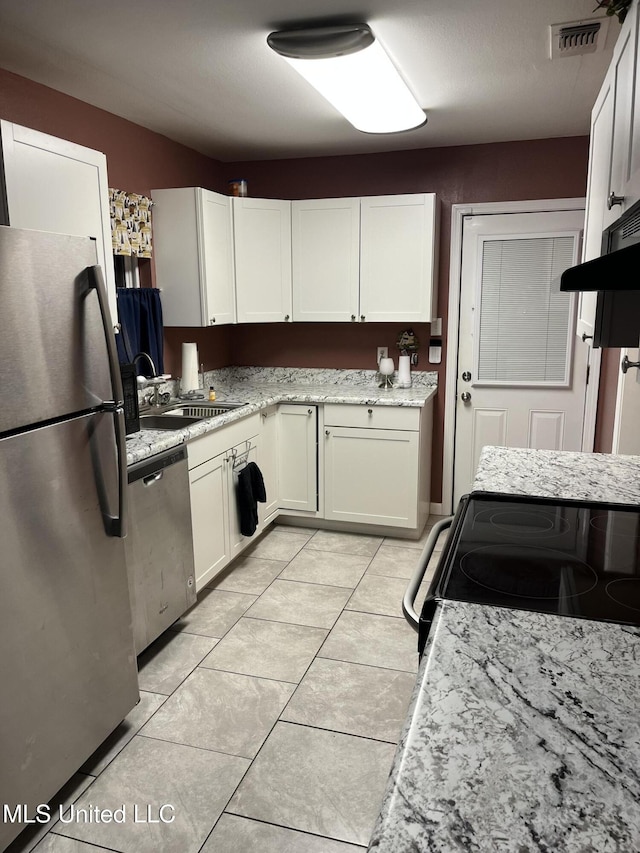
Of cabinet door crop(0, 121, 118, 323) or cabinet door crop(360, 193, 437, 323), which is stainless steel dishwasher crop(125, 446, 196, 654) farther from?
cabinet door crop(360, 193, 437, 323)

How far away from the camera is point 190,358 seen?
12.6 feet

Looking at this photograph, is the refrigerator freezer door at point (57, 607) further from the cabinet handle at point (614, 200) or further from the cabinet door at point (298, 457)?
the cabinet door at point (298, 457)

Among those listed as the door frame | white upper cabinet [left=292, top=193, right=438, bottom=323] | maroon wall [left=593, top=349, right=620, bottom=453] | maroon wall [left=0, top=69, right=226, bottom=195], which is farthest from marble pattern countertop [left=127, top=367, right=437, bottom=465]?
maroon wall [left=0, top=69, right=226, bottom=195]

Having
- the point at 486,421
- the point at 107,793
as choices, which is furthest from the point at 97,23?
the point at 486,421

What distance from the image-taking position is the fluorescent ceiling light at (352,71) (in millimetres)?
2232

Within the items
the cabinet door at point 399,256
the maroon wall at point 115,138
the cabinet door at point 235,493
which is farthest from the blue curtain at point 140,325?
the cabinet door at point 399,256

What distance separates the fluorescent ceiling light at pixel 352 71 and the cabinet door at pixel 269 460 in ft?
5.74

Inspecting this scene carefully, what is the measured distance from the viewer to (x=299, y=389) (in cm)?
439

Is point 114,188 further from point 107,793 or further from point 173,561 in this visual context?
point 107,793

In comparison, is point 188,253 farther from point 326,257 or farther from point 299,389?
point 299,389

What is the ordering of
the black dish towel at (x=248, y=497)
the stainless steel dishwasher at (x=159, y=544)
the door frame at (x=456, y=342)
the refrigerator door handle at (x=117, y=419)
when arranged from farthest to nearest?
the door frame at (x=456, y=342)
the black dish towel at (x=248, y=497)
the stainless steel dishwasher at (x=159, y=544)
the refrigerator door handle at (x=117, y=419)

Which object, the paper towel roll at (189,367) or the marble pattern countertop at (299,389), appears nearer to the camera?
the marble pattern countertop at (299,389)

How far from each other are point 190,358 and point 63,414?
6.74 ft

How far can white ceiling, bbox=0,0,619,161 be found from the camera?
6.91ft
